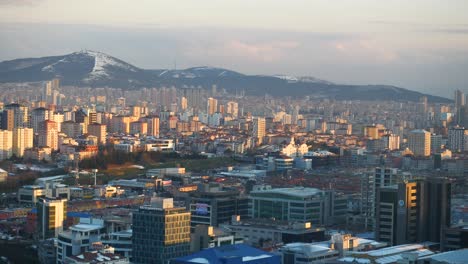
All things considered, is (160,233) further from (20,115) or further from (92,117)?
(92,117)

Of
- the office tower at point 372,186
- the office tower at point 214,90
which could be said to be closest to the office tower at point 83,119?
the office tower at point 372,186

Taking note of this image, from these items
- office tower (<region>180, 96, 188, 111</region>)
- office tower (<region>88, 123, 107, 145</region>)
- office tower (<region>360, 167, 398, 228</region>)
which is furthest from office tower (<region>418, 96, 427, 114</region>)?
office tower (<region>360, 167, 398, 228</region>)

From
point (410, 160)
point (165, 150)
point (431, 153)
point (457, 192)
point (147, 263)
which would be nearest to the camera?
point (147, 263)

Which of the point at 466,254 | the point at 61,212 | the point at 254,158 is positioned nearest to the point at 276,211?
the point at 61,212

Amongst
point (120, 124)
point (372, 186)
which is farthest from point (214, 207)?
point (120, 124)

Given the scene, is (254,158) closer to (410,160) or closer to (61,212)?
(410,160)
